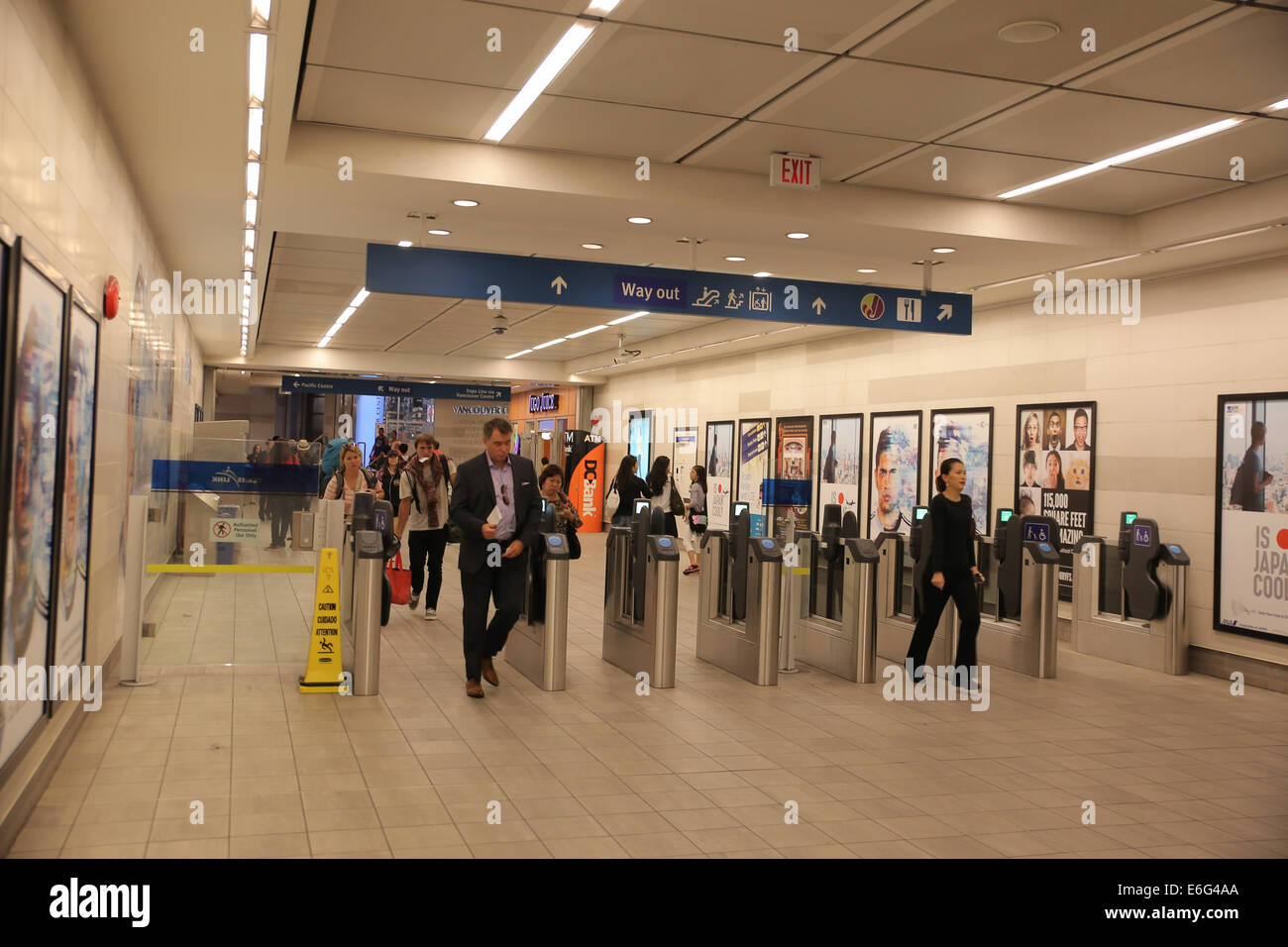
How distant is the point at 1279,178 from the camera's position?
6.62m

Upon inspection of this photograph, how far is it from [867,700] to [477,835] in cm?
331

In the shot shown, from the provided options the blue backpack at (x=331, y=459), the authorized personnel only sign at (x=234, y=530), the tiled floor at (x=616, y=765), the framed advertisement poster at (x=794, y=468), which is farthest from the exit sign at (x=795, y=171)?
the framed advertisement poster at (x=794, y=468)

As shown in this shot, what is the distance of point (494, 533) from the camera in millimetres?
6047

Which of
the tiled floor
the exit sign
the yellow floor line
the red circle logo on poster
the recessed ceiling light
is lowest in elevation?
the tiled floor

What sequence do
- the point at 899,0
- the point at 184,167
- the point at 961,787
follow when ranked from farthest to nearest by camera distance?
the point at 184,167
the point at 961,787
the point at 899,0

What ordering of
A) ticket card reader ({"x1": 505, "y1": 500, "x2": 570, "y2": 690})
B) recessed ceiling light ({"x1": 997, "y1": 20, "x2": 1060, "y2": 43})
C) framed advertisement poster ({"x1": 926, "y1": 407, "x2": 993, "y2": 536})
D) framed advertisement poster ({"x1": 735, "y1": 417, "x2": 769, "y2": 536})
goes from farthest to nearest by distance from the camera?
framed advertisement poster ({"x1": 735, "y1": 417, "x2": 769, "y2": 536}), framed advertisement poster ({"x1": 926, "y1": 407, "x2": 993, "y2": 536}), ticket card reader ({"x1": 505, "y1": 500, "x2": 570, "y2": 690}), recessed ceiling light ({"x1": 997, "y1": 20, "x2": 1060, "y2": 43})

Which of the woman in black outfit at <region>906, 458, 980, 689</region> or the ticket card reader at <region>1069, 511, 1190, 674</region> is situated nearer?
the woman in black outfit at <region>906, 458, 980, 689</region>

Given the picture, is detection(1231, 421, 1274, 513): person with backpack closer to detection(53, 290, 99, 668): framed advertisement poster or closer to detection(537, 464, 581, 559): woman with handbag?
detection(537, 464, 581, 559): woman with handbag

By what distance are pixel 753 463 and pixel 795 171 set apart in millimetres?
8761

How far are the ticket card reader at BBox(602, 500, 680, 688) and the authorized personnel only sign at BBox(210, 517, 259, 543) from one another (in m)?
2.40

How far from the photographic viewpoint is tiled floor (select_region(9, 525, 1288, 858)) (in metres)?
3.89

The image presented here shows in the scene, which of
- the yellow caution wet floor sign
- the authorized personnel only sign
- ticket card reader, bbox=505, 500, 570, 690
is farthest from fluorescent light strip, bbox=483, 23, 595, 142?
the authorized personnel only sign

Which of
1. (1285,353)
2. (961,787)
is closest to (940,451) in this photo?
(1285,353)

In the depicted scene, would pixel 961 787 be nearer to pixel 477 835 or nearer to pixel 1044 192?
pixel 477 835
